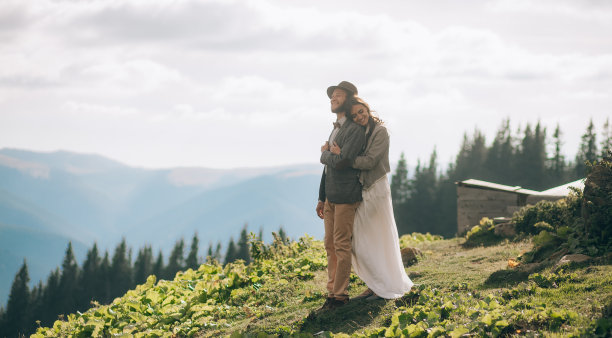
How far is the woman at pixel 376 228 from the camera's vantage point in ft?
22.3

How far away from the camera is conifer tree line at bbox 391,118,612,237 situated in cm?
7912

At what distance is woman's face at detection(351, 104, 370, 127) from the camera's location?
6.79m

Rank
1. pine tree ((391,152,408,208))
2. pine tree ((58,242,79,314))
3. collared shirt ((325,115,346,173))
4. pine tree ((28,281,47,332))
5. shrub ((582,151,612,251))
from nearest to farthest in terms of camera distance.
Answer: collared shirt ((325,115,346,173)) < shrub ((582,151,612,251)) < pine tree ((391,152,408,208)) < pine tree ((28,281,47,332)) < pine tree ((58,242,79,314))

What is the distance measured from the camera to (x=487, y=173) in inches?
3305

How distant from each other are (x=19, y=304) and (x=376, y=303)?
337ft

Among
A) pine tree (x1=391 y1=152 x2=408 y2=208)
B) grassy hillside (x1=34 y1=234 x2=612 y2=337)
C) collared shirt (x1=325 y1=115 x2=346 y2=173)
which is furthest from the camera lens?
pine tree (x1=391 y1=152 x2=408 y2=208)

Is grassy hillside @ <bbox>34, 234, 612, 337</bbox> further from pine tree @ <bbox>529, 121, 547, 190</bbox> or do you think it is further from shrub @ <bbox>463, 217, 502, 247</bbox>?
pine tree @ <bbox>529, 121, 547, 190</bbox>

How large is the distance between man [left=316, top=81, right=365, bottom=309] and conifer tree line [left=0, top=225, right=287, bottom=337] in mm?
86494

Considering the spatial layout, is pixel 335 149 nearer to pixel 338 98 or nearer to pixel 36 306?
pixel 338 98

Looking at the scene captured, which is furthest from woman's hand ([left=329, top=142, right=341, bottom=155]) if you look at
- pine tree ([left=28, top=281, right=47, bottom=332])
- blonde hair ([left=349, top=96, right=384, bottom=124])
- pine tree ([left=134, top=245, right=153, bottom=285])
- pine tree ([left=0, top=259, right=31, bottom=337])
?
pine tree ([left=134, top=245, right=153, bottom=285])

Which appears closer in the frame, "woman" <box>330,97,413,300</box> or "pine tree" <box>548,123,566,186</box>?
"woman" <box>330,97,413,300</box>

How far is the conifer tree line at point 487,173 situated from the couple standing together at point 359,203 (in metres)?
70.7

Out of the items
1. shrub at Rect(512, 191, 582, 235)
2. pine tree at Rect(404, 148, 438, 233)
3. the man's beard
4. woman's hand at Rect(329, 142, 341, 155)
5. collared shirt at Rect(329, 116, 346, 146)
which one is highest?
the man's beard

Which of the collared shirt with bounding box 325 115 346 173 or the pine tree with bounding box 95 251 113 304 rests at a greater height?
the collared shirt with bounding box 325 115 346 173
